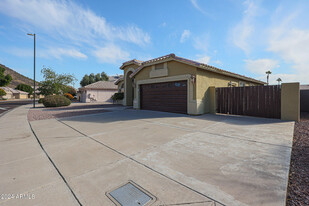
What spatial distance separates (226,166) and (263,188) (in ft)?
2.43

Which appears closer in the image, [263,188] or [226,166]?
[263,188]

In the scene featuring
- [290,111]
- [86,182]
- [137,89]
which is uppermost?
[137,89]

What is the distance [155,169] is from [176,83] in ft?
28.4

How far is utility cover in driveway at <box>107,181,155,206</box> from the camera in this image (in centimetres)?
204

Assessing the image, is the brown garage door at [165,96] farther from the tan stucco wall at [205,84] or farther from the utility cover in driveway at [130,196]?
the utility cover in driveway at [130,196]

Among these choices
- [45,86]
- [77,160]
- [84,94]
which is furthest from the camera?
[84,94]

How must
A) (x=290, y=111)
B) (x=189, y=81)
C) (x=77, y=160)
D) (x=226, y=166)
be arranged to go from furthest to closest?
1. (x=189, y=81)
2. (x=290, y=111)
3. (x=77, y=160)
4. (x=226, y=166)

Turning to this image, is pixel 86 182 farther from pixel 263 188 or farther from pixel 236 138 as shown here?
pixel 236 138

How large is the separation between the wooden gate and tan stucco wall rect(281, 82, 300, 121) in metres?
0.19

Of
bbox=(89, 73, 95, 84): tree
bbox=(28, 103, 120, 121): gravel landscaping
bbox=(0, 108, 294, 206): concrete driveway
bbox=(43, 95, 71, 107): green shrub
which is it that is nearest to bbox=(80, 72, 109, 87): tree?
bbox=(89, 73, 95, 84): tree

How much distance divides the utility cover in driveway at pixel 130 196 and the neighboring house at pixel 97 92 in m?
28.3

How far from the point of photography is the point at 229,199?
2064mm

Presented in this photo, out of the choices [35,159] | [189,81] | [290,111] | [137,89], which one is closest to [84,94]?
[137,89]

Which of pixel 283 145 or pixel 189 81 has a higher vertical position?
pixel 189 81
